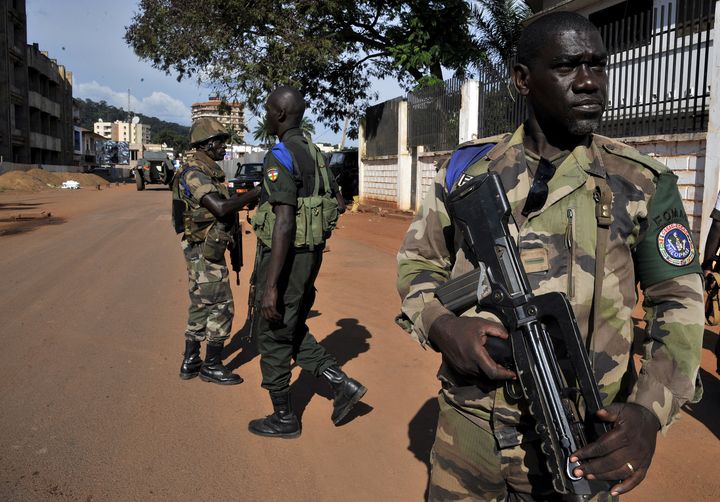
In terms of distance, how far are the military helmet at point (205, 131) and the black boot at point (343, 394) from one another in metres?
1.88

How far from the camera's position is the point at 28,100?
45.0m

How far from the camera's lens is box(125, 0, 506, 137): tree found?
16562 millimetres

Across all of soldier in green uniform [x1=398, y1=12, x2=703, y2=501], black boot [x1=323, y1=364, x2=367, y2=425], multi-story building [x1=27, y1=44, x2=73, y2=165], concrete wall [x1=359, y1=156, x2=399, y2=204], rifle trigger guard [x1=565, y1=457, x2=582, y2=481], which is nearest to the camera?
rifle trigger guard [x1=565, y1=457, x2=582, y2=481]

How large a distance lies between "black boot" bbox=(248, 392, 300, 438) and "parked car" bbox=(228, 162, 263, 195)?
18.4m

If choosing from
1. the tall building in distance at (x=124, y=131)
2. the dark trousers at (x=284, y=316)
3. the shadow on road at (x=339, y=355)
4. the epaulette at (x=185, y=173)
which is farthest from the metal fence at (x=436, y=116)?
the tall building in distance at (x=124, y=131)

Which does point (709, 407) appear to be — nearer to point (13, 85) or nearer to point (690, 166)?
point (690, 166)

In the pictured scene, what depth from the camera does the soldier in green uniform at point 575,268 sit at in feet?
4.52

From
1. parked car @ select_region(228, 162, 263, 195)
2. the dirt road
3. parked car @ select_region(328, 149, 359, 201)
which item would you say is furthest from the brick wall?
parked car @ select_region(228, 162, 263, 195)

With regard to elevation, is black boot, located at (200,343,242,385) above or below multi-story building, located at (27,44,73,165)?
below

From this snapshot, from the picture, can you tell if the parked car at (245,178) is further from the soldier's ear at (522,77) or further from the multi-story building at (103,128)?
the multi-story building at (103,128)

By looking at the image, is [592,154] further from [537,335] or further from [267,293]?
[267,293]

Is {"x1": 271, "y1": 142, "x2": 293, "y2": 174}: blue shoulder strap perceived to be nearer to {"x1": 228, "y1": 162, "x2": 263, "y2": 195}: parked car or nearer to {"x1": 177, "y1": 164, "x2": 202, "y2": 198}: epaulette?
{"x1": 177, "y1": 164, "x2": 202, "y2": 198}: epaulette

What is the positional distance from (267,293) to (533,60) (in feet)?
6.60

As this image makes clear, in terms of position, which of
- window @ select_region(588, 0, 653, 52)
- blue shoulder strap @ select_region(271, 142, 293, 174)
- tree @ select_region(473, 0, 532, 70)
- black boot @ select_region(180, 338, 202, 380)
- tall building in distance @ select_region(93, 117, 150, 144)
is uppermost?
tall building in distance @ select_region(93, 117, 150, 144)
